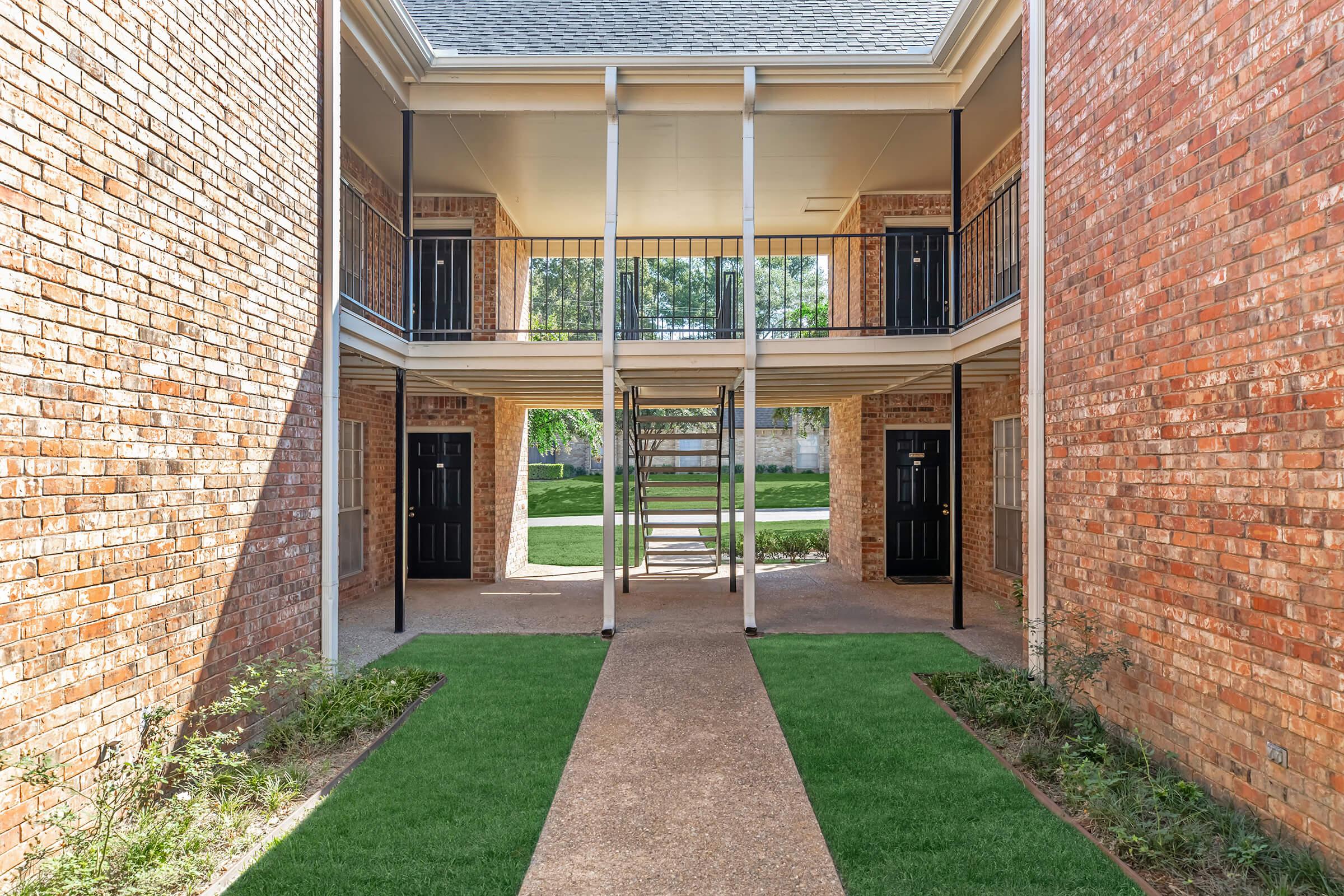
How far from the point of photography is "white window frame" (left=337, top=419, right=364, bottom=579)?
899cm

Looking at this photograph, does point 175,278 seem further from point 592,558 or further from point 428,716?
point 592,558

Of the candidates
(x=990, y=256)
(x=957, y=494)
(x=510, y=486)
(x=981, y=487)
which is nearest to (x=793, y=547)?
(x=981, y=487)

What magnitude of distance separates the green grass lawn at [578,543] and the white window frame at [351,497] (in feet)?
11.7

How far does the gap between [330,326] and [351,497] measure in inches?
182

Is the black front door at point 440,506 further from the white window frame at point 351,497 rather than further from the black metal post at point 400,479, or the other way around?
the black metal post at point 400,479

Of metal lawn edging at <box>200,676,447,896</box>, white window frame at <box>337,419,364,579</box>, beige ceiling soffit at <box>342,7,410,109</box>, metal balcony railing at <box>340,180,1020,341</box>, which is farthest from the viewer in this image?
white window frame at <box>337,419,364,579</box>

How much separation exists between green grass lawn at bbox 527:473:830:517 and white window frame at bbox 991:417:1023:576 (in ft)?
41.4

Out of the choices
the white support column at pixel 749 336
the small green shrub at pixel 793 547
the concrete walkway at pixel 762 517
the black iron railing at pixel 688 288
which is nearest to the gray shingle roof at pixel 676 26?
the white support column at pixel 749 336

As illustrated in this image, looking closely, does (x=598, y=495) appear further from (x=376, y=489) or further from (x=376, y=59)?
(x=376, y=59)

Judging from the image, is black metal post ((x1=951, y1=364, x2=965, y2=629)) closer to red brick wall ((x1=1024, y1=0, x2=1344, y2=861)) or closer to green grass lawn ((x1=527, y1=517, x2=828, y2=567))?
red brick wall ((x1=1024, y1=0, x2=1344, y2=861))

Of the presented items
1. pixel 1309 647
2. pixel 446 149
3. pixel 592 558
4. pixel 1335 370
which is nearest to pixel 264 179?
pixel 446 149

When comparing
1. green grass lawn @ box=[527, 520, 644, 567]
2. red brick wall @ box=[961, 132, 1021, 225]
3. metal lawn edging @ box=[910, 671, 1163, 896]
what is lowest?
green grass lawn @ box=[527, 520, 644, 567]

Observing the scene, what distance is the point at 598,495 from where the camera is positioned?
26047 mm

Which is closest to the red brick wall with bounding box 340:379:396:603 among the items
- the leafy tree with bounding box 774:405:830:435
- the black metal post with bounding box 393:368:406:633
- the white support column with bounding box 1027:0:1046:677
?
the black metal post with bounding box 393:368:406:633
